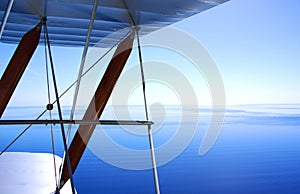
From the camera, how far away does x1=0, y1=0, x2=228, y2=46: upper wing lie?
1.70 m

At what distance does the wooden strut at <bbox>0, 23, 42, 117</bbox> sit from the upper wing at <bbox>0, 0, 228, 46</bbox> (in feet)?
0.59

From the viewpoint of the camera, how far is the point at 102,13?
6.24ft

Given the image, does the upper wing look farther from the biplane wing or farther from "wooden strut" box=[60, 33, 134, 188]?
"wooden strut" box=[60, 33, 134, 188]

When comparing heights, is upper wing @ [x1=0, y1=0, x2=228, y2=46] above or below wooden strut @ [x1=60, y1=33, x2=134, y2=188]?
above

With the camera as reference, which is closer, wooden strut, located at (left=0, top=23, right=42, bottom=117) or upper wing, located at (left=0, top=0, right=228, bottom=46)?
upper wing, located at (left=0, top=0, right=228, bottom=46)

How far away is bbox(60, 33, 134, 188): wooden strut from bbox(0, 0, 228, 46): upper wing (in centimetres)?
24

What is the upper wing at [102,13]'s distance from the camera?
170 centimetres

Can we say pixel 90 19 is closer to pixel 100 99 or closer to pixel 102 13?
pixel 102 13

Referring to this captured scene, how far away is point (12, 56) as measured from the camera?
188 cm

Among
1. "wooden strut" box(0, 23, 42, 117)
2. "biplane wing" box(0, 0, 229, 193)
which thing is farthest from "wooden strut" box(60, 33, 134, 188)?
"wooden strut" box(0, 23, 42, 117)

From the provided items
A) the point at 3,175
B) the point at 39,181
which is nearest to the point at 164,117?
the point at 39,181

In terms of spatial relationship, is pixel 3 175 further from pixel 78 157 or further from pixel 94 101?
pixel 94 101

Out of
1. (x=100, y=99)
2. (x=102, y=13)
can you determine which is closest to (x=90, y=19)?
(x=102, y=13)

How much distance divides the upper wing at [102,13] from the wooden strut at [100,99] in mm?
243
